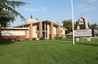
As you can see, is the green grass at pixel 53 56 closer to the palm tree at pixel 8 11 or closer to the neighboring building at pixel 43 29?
the palm tree at pixel 8 11

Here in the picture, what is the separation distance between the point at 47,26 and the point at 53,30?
1.97m

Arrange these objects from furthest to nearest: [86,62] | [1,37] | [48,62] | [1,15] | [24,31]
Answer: [24,31] < [1,37] < [1,15] < [48,62] < [86,62]

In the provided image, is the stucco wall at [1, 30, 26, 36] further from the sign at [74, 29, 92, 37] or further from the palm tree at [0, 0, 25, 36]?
the palm tree at [0, 0, 25, 36]

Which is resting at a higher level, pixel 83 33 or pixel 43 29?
pixel 43 29

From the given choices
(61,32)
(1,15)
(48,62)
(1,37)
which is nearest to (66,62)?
(48,62)

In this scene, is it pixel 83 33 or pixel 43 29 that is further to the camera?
pixel 43 29

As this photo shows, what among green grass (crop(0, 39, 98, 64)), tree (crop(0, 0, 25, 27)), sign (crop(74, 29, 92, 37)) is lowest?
green grass (crop(0, 39, 98, 64))

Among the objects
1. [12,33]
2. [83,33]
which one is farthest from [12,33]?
[83,33]

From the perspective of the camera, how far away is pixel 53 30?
60.0 m

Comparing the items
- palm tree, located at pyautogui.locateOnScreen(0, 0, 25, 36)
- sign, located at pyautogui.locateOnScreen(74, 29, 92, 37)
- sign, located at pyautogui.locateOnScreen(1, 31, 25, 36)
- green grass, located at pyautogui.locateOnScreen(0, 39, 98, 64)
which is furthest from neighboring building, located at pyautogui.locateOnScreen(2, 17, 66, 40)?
green grass, located at pyautogui.locateOnScreen(0, 39, 98, 64)

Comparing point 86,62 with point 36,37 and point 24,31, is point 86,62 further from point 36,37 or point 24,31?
point 36,37

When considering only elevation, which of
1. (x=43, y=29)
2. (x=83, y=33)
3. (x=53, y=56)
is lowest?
(x=53, y=56)

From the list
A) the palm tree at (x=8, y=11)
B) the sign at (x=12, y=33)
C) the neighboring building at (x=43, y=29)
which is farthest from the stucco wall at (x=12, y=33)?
the palm tree at (x=8, y=11)

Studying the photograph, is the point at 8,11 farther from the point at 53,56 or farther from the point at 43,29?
the point at 43,29
